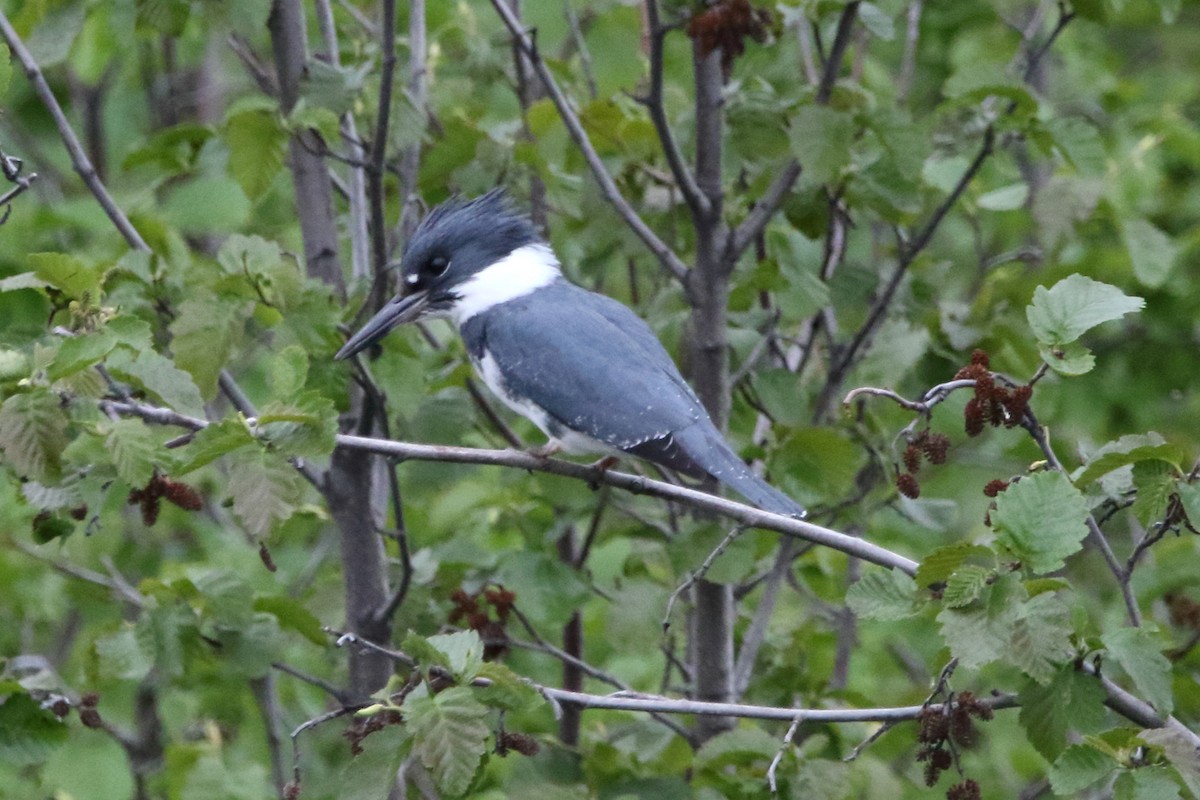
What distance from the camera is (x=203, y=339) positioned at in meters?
2.68

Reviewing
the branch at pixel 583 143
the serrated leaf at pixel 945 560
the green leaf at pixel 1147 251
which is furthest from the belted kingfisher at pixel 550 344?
the green leaf at pixel 1147 251

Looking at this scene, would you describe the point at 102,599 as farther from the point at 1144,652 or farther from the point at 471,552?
the point at 1144,652

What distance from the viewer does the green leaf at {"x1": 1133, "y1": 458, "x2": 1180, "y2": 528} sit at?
2145 millimetres

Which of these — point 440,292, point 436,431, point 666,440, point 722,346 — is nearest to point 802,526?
point 666,440

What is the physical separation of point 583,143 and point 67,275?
102cm

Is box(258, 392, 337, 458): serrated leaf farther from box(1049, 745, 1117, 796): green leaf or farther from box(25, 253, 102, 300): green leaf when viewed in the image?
box(1049, 745, 1117, 796): green leaf

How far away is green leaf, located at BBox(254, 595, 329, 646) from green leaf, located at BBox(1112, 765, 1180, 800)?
1.62m

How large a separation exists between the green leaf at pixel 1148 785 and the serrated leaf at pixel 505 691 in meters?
0.79

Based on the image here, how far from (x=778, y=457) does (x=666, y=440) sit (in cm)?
37

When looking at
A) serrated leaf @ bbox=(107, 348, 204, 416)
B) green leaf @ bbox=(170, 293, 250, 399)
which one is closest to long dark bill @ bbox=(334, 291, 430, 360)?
green leaf @ bbox=(170, 293, 250, 399)

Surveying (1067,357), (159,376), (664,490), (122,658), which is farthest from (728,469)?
(122,658)

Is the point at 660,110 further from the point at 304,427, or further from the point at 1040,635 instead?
the point at 1040,635

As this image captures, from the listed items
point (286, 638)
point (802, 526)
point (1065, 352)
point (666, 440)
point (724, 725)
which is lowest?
point (724, 725)

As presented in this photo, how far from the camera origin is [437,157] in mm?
3424
